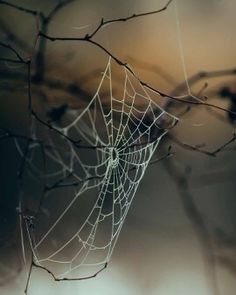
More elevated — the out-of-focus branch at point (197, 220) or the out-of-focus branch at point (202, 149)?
the out-of-focus branch at point (202, 149)

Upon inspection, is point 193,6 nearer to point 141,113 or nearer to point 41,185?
point 141,113

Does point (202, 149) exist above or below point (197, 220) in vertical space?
above

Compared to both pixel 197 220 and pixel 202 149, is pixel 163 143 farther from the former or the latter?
pixel 197 220

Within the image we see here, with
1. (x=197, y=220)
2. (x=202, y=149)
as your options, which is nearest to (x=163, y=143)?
(x=202, y=149)

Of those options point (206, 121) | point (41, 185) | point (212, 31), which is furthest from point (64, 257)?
point (212, 31)

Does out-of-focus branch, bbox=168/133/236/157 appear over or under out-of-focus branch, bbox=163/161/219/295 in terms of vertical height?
over

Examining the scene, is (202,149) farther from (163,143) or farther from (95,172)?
(95,172)
